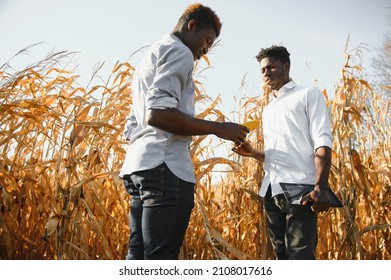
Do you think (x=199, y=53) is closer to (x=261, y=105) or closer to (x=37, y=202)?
(x=261, y=105)

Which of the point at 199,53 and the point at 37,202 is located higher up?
the point at 199,53

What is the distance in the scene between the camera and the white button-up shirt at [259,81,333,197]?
1870mm

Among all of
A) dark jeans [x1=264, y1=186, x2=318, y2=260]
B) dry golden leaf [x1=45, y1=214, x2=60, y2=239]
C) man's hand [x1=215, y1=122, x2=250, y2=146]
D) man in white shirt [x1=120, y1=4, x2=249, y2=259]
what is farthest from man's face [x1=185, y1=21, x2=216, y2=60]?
dry golden leaf [x1=45, y1=214, x2=60, y2=239]

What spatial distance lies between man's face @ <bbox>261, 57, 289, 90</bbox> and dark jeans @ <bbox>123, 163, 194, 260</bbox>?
0.97 metres

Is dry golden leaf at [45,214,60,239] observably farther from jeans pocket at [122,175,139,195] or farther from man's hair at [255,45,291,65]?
man's hair at [255,45,291,65]

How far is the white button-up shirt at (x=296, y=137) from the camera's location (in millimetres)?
1870

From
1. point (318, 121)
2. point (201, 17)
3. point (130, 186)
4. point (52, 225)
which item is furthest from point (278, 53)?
point (52, 225)

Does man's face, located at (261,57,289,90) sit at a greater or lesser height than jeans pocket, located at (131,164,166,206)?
greater

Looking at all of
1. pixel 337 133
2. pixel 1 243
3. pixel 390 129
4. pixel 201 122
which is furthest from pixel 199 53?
pixel 390 129

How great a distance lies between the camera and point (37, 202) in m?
2.24

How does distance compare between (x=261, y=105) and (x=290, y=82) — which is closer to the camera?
(x=290, y=82)

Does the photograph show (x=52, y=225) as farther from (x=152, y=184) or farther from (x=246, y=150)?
(x=246, y=150)
